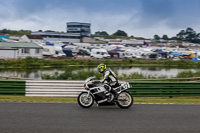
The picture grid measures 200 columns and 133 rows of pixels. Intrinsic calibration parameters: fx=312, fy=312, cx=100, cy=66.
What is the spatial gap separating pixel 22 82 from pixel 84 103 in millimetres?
5231

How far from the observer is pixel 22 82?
15.1 m

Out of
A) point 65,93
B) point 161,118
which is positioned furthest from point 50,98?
point 161,118

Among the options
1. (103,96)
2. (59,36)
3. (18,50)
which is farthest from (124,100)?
(59,36)

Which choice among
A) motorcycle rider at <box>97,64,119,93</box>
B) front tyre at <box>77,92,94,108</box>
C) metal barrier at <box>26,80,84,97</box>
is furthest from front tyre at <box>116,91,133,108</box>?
metal barrier at <box>26,80,84,97</box>

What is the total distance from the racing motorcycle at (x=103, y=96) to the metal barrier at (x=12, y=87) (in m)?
5.09

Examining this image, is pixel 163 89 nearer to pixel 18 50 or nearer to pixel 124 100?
pixel 124 100

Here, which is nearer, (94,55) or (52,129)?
(52,129)

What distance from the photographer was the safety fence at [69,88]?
15.1 metres

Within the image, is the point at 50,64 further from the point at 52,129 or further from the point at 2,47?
the point at 52,129

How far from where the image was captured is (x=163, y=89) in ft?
51.2

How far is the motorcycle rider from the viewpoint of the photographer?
1084 centimetres

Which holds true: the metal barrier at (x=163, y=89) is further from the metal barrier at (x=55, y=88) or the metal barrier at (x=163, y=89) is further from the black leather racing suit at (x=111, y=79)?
the black leather racing suit at (x=111, y=79)

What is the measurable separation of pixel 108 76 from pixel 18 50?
44542 mm

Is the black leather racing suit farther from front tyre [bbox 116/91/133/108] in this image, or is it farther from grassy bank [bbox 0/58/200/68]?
grassy bank [bbox 0/58/200/68]
